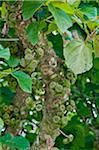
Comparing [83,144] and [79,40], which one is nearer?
[79,40]

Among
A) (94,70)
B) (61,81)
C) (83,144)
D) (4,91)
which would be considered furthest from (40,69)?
(83,144)

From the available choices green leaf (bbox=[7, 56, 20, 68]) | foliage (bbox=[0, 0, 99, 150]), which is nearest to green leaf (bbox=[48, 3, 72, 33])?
foliage (bbox=[0, 0, 99, 150])

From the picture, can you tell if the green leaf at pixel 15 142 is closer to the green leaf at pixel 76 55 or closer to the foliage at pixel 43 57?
the foliage at pixel 43 57

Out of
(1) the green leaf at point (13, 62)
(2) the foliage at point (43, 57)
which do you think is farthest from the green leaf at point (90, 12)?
(1) the green leaf at point (13, 62)

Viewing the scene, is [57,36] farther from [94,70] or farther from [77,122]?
[77,122]

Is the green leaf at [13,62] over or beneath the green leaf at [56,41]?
over

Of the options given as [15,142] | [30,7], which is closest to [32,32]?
[30,7]
